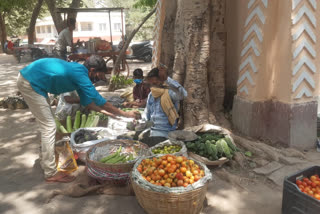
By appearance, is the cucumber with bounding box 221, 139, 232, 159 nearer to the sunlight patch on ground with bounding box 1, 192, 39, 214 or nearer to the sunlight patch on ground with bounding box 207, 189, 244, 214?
the sunlight patch on ground with bounding box 207, 189, 244, 214

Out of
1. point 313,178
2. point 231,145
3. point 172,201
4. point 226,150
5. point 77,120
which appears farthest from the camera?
point 77,120

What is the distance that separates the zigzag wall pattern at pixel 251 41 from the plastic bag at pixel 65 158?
9.63 ft

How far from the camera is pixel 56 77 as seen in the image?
11.3 feet

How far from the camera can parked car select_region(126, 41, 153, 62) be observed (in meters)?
16.2

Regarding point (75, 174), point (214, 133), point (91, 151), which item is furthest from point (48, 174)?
point (214, 133)

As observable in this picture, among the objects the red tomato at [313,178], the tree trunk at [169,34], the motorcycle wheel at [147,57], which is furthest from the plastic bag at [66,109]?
the motorcycle wheel at [147,57]

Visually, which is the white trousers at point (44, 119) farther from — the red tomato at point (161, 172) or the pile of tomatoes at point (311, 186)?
the pile of tomatoes at point (311, 186)

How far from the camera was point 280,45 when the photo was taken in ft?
13.9

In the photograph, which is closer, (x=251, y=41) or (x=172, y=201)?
(x=172, y=201)

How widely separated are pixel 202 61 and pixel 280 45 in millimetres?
1209

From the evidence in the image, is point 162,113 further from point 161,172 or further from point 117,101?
point 117,101

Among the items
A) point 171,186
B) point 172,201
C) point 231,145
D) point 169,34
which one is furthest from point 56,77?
point 169,34

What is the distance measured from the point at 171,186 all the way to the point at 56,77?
6.43 feet

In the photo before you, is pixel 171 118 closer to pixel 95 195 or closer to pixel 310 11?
pixel 95 195
